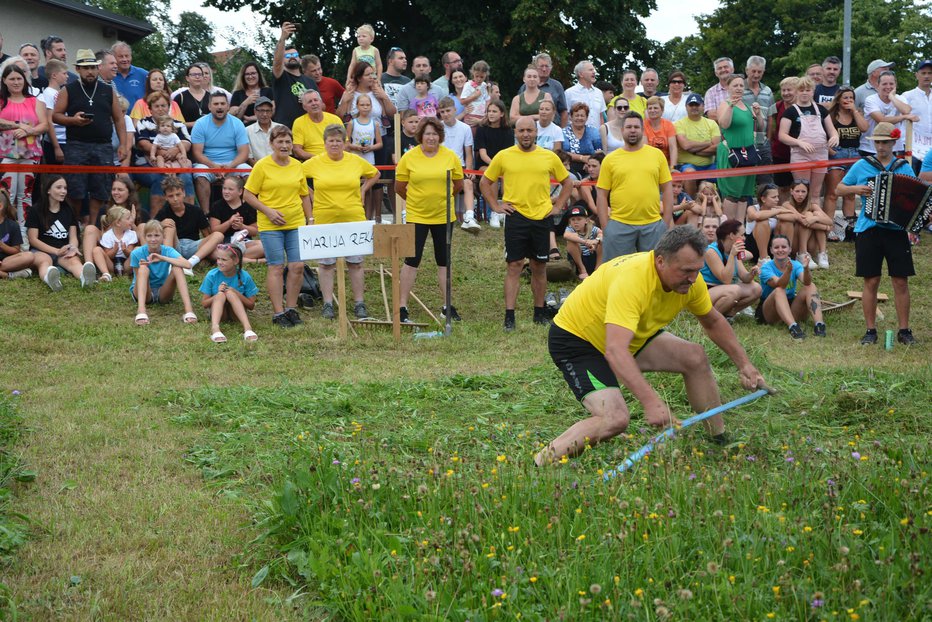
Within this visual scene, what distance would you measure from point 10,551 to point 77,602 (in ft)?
2.34

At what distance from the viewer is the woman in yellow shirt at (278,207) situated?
12.2m

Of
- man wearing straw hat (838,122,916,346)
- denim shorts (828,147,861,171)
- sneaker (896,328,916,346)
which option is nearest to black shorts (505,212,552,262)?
man wearing straw hat (838,122,916,346)

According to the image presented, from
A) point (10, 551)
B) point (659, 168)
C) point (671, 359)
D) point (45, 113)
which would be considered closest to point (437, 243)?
point (659, 168)

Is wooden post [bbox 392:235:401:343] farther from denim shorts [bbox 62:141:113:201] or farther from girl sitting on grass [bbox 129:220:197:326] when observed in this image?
denim shorts [bbox 62:141:113:201]

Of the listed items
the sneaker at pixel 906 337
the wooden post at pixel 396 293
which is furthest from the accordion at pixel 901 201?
the wooden post at pixel 396 293

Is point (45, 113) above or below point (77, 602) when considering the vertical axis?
above

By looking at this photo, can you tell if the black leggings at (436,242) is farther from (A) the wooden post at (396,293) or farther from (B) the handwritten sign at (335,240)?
(B) the handwritten sign at (335,240)

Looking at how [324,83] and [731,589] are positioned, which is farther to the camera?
[324,83]

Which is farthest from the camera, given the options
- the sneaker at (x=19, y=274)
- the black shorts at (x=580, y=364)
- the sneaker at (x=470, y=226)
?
the sneaker at (x=470, y=226)

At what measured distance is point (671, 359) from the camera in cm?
687

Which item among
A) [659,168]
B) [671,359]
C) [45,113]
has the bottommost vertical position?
[671,359]

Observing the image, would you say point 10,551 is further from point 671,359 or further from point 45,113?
point 45,113

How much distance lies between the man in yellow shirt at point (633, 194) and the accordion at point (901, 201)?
7.11 ft

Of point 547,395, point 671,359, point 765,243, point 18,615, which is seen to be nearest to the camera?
point 18,615
